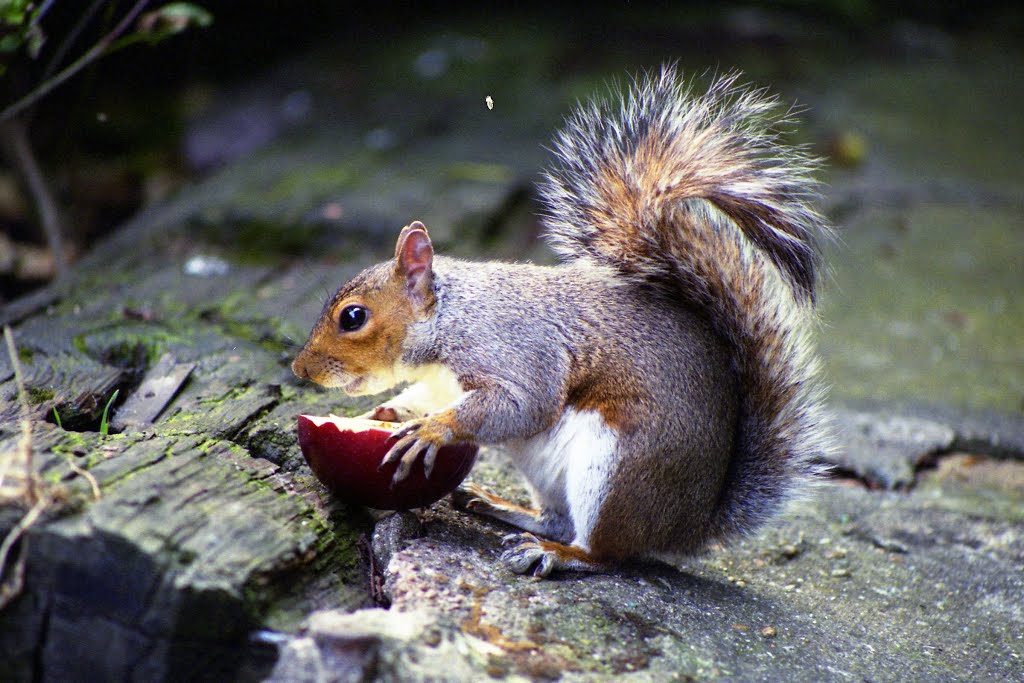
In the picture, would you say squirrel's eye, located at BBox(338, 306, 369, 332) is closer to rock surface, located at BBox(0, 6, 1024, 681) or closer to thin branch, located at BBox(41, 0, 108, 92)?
rock surface, located at BBox(0, 6, 1024, 681)

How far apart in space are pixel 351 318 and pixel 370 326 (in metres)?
0.05

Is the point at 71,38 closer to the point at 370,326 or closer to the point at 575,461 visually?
the point at 370,326

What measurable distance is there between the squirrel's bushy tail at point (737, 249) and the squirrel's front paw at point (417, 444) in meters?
0.70

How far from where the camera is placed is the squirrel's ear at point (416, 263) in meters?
2.41

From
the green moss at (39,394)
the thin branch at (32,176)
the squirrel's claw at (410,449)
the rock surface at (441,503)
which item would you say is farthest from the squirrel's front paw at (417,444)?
the thin branch at (32,176)

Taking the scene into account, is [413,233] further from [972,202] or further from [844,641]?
[972,202]

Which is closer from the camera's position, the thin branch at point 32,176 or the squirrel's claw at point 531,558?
the squirrel's claw at point 531,558

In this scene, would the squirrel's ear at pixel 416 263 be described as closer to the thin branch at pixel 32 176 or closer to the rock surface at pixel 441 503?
the rock surface at pixel 441 503

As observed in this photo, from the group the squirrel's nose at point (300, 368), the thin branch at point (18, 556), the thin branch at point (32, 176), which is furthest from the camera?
the thin branch at point (32, 176)

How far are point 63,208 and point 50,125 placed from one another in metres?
0.57

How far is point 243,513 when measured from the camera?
6.42ft

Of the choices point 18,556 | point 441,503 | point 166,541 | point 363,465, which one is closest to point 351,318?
point 363,465

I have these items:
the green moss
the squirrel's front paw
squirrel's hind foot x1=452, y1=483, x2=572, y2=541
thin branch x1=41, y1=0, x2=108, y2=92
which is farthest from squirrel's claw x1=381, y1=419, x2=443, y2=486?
thin branch x1=41, y1=0, x2=108, y2=92

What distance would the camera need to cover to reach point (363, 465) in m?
2.15
